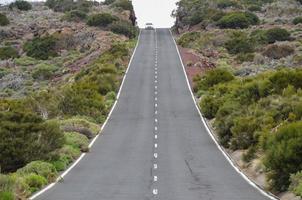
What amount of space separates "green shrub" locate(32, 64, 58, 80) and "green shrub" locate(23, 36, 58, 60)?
433 inches

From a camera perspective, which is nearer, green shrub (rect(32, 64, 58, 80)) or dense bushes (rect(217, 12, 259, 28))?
green shrub (rect(32, 64, 58, 80))

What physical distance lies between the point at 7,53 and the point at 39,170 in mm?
66133

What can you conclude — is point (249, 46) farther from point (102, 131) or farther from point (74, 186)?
point (74, 186)

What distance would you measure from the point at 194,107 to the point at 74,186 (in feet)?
89.6

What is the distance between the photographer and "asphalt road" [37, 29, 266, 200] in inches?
794

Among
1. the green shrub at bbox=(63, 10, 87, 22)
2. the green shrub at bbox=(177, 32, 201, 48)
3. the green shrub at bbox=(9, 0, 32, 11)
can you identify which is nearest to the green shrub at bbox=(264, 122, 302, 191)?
the green shrub at bbox=(177, 32, 201, 48)

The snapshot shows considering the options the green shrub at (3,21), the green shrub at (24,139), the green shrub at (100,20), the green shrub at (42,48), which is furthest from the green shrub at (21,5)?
the green shrub at (24,139)

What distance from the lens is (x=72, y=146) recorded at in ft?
99.3

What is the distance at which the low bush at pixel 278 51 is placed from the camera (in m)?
70.7

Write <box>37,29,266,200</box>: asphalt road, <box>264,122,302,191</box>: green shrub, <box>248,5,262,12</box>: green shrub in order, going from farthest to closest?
<box>248,5,262,12</box>: green shrub, <box>37,29,266,200</box>: asphalt road, <box>264,122,302,191</box>: green shrub

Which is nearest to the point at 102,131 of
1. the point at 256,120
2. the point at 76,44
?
the point at 256,120

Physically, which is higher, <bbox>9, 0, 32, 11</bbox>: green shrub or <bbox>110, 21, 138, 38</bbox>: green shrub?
<bbox>9, 0, 32, 11</bbox>: green shrub

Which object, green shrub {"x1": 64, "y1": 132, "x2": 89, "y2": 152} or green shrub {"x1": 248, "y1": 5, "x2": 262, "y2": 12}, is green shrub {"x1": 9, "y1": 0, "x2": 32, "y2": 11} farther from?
green shrub {"x1": 64, "y1": 132, "x2": 89, "y2": 152}

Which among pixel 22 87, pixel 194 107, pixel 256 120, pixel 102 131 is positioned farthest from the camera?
pixel 22 87
